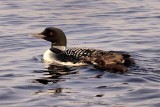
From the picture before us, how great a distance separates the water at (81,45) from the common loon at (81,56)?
28cm

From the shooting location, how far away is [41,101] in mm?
9914

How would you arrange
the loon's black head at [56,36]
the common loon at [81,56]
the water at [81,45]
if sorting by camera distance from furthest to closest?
the loon's black head at [56,36] → the common loon at [81,56] → the water at [81,45]

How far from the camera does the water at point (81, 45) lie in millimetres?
10117

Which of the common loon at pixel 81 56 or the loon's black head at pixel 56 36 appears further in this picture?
the loon's black head at pixel 56 36

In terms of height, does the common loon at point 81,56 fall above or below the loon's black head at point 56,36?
below

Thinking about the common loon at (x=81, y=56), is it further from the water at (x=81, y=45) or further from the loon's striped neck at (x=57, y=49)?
the water at (x=81, y=45)

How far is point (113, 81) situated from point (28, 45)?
14.4ft

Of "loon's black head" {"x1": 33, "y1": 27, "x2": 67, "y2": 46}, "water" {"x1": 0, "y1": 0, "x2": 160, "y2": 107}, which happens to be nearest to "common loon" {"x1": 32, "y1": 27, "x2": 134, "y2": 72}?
"loon's black head" {"x1": 33, "y1": 27, "x2": 67, "y2": 46}

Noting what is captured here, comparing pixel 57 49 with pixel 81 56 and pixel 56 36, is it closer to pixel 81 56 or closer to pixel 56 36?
pixel 56 36

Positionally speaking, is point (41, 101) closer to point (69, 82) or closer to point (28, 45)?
point (69, 82)

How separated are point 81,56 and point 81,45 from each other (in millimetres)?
2326

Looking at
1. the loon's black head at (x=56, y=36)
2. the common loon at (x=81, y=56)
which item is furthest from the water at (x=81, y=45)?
the loon's black head at (x=56, y=36)

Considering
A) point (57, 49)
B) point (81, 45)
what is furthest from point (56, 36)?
point (81, 45)

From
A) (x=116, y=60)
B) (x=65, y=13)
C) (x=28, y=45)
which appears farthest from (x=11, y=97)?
(x=65, y=13)
